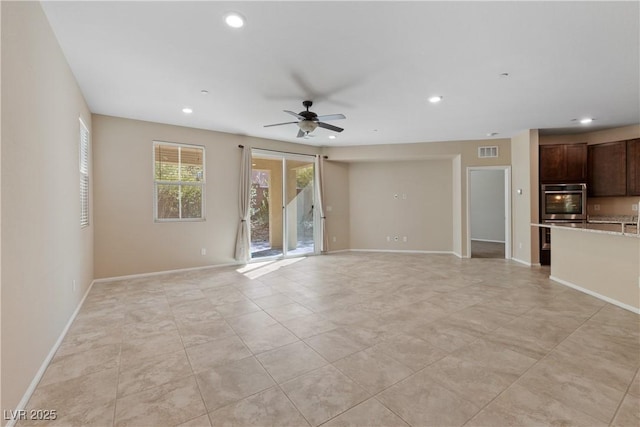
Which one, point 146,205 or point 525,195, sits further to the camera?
point 525,195

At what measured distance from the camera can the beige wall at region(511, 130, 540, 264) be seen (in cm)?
571

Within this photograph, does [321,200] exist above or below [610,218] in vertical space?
above

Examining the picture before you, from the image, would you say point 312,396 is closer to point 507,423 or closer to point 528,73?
point 507,423

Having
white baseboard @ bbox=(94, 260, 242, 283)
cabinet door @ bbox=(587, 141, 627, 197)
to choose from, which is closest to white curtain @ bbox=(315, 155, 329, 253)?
white baseboard @ bbox=(94, 260, 242, 283)

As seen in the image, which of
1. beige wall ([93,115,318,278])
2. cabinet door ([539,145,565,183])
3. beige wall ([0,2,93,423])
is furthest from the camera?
cabinet door ([539,145,565,183])

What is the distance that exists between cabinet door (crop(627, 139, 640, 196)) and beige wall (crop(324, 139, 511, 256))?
1.91 m

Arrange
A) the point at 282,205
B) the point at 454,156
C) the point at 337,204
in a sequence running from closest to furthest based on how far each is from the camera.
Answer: the point at 282,205
the point at 454,156
the point at 337,204

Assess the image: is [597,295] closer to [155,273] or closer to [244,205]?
[244,205]

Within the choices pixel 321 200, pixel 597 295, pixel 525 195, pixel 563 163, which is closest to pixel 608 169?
pixel 563 163

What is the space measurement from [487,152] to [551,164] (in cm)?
123

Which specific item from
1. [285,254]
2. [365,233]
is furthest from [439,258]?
[285,254]

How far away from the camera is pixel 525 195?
19.3 ft

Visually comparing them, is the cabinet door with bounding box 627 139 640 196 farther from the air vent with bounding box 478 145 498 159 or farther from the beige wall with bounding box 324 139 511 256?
the air vent with bounding box 478 145 498 159

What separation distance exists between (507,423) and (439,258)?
17.7ft
